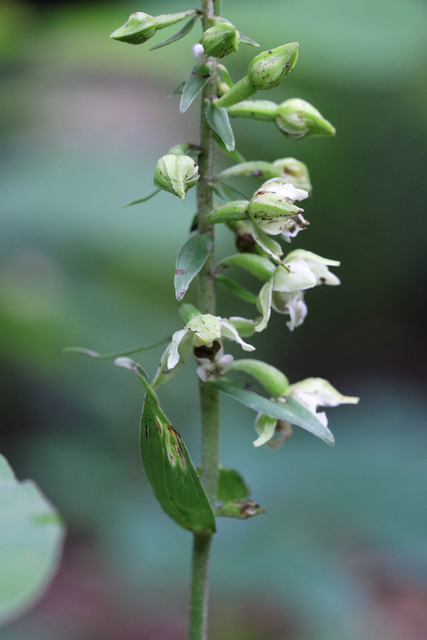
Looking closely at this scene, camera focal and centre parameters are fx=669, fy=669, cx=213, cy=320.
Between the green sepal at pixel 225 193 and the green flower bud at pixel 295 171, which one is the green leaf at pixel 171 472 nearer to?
the green sepal at pixel 225 193

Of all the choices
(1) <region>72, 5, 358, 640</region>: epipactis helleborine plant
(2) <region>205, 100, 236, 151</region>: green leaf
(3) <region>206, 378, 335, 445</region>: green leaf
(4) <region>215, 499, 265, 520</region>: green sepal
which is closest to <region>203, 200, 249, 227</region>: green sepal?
(1) <region>72, 5, 358, 640</region>: epipactis helleborine plant

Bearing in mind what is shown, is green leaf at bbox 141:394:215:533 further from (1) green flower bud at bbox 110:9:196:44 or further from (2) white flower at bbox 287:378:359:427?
(1) green flower bud at bbox 110:9:196:44

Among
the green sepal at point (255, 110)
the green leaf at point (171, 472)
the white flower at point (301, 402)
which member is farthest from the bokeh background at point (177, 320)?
the green sepal at point (255, 110)

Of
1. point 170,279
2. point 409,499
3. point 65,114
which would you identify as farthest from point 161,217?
point 409,499

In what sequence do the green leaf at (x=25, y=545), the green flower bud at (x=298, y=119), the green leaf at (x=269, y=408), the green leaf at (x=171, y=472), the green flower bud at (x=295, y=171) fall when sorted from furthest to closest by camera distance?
the green flower bud at (x=295, y=171) < the green flower bud at (x=298, y=119) < the green leaf at (x=269, y=408) < the green leaf at (x=171, y=472) < the green leaf at (x=25, y=545)

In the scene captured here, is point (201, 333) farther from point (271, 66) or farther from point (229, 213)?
point (271, 66)

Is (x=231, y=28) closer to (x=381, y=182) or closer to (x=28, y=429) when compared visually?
(x=28, y=429)

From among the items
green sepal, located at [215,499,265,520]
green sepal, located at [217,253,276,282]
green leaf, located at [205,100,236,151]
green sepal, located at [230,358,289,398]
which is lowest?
green sepal, located at [215,499,265,520]
